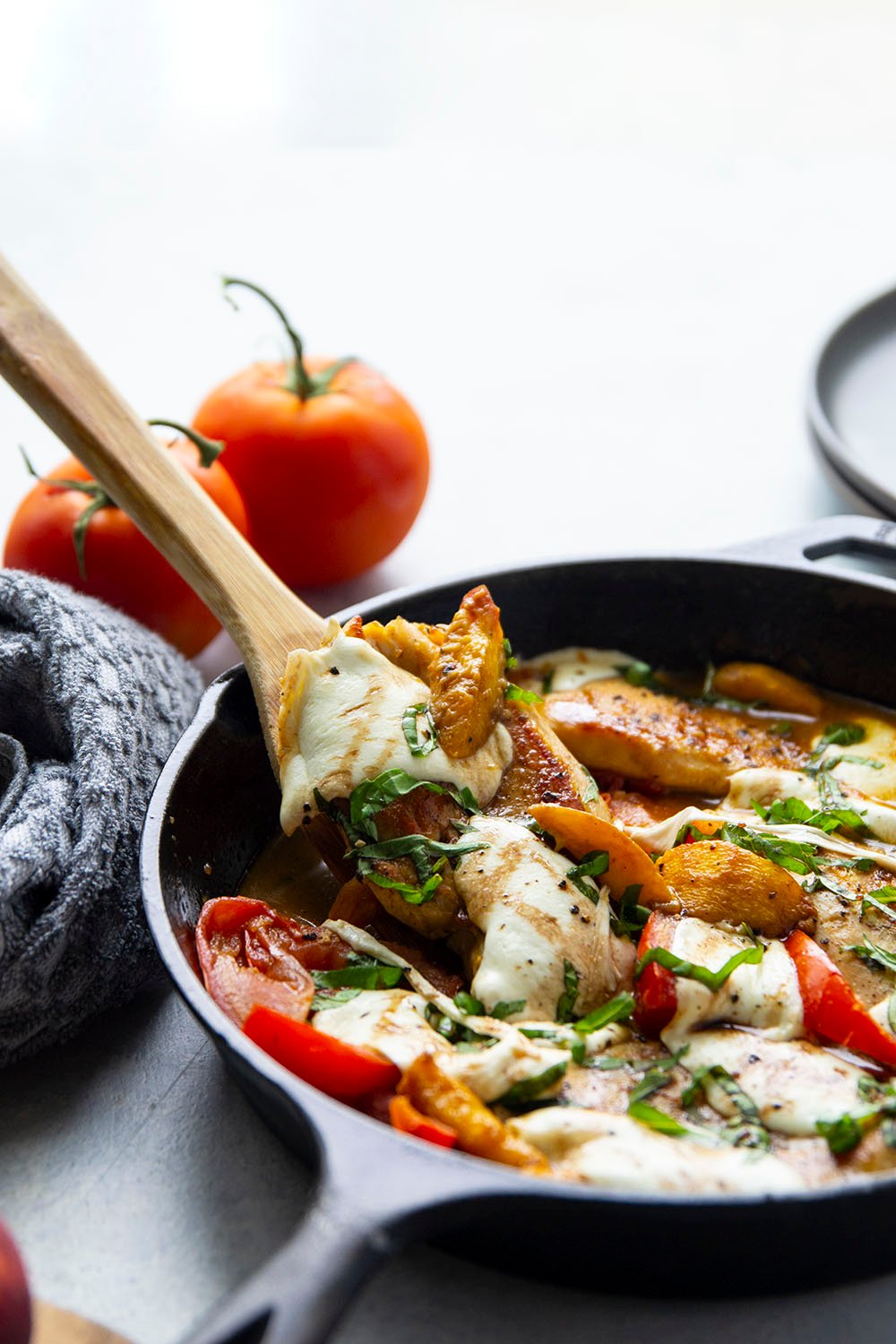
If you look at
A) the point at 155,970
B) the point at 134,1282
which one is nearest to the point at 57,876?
the point at 155,970

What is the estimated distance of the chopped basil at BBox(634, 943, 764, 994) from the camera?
1.91 m

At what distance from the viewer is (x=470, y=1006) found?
192 centimetres

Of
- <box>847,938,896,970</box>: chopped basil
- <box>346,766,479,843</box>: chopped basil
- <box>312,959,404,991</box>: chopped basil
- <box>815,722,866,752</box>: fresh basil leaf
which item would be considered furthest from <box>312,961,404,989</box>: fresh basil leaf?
<box>815,722,866,752</box>: fresh basil leaf

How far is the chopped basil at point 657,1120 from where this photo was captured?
1707mm

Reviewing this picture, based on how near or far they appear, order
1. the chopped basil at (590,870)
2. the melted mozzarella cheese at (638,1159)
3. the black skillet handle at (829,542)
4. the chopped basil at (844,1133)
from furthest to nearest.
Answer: the black skillet handle at (829,542) → the chopped basil at (590,870) → the chopped basil at (844,1133) → the melted mozzarella cheese at (638,1159)

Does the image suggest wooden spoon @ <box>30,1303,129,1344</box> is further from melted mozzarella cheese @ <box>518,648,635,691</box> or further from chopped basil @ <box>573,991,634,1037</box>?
melted mozzarella cheese @ <box>518,648,635,691</box>

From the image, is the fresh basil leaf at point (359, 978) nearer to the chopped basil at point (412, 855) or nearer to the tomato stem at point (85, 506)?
the chopped basil at point (412, 855)

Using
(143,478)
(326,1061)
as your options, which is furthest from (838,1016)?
(143,478)

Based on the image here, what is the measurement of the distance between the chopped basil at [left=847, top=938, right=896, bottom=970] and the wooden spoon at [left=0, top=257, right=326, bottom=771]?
1.04 m

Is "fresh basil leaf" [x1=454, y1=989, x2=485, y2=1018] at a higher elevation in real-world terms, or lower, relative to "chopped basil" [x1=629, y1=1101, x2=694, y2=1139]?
higher

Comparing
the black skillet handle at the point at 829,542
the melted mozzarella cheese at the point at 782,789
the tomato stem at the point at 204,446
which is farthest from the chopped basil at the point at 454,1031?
the tomato stem at the point at 204,446

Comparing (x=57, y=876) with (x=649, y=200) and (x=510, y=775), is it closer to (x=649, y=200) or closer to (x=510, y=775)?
(x=510, y=775)

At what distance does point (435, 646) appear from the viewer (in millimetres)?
2303

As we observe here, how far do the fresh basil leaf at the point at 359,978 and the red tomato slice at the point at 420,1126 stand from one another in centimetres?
30
